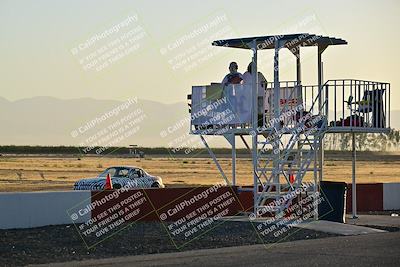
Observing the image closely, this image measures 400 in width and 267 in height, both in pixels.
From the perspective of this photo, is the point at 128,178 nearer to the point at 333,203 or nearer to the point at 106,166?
the point at 333,203

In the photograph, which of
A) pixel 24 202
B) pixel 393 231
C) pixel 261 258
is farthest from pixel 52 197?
pixel 393 231

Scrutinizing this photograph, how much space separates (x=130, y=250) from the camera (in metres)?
17.3

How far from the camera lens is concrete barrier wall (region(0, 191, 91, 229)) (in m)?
19.5

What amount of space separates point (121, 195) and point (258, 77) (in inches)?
216

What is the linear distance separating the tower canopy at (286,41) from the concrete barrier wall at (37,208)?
6.18 meters

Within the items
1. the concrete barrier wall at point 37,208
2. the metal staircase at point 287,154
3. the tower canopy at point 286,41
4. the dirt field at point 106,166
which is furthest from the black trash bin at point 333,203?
the dirt field at point 106,166

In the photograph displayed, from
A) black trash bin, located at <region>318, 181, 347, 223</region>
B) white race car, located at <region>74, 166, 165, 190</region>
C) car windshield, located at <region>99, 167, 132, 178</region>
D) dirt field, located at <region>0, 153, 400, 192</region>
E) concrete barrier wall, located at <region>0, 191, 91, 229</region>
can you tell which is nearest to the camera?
concrete barrier wall, located at <region>0, 191, 91, 229</region>

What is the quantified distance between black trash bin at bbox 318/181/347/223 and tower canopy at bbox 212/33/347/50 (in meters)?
3.81

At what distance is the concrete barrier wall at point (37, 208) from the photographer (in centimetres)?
1945

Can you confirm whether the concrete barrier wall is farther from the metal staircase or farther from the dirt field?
the dirt field

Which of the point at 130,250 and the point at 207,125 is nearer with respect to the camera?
the point at 130,250

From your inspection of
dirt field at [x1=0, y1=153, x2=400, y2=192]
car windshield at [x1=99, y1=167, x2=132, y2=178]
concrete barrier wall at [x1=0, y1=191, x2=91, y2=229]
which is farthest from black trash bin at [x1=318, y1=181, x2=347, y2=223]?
dirt field at [x1=0, y1=153, x2=400, y2=192]

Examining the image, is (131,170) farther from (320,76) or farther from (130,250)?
(130,250)

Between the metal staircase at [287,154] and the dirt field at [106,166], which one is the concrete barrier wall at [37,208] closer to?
the metal staircase at [287,154]
